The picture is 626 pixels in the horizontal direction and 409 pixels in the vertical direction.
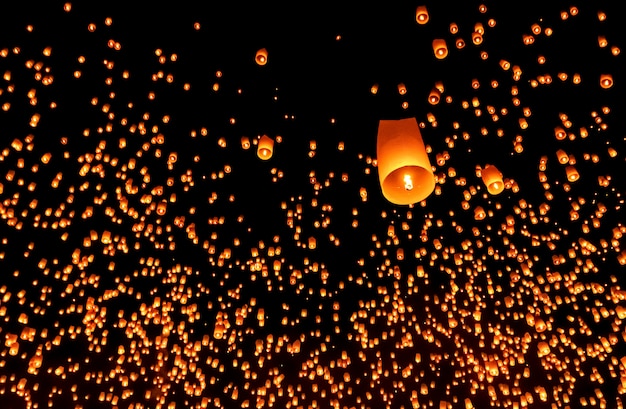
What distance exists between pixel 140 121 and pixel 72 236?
1.84 m

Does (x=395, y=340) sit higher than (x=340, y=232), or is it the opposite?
(x=340, y=232)

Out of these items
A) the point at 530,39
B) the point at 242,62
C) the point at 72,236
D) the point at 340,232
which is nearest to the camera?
the point at 530,39

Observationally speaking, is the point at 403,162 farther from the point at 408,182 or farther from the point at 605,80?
the point at 605,80

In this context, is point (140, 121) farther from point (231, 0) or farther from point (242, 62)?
point (231, 0)

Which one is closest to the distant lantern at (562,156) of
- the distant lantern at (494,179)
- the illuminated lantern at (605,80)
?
the illuminated lantern at (605,80)

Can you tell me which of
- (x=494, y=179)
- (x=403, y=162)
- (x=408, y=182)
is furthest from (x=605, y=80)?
(x=403, y=162)

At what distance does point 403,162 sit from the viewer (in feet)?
7.24

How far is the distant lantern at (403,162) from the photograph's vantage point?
223 centimetres

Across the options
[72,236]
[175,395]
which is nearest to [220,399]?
[175,395]

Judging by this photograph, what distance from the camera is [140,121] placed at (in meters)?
4.77

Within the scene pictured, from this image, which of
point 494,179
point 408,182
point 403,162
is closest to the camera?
point 403,162

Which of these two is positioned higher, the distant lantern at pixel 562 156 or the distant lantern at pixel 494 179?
the distant lantern at pixel 562 156

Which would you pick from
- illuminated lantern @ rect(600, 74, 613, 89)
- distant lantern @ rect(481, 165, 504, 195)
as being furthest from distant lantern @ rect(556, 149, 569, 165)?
distant lantern @ rect(481, 165, 504, 195)

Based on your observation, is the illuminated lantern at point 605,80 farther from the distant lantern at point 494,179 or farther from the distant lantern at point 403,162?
the distant lantern at point 403,162
